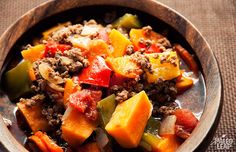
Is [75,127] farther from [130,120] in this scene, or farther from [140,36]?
[140,36]

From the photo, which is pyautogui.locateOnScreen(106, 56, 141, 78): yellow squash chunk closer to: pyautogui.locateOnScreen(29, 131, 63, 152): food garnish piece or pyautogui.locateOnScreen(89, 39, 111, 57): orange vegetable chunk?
pyautogui.locateOnScreen(89, 39, 111, 57): orange vegetable chunk

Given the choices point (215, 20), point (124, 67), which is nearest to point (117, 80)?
point (124, 67)

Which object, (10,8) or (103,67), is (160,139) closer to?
(103,67)

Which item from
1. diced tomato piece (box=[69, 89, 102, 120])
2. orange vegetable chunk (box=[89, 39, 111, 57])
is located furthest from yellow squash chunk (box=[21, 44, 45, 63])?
diced tomato piece (box=[69, 89, 102, 120])

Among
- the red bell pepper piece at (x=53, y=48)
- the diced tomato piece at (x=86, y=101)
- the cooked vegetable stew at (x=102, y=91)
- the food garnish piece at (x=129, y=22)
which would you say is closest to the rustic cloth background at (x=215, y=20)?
the cooked vegetable stew at (x=102, y=91)

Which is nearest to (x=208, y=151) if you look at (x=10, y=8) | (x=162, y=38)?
(x=162, y=38)
